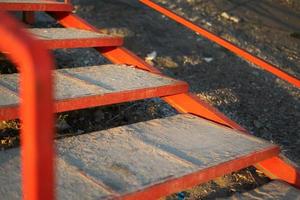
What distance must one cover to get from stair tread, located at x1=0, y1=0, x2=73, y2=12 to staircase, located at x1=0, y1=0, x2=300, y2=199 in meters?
0.02

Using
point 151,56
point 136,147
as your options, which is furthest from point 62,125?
point 151,56

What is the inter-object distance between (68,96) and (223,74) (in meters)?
3.34

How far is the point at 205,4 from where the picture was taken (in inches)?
354

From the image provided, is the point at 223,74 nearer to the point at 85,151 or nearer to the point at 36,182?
the point at 85,151

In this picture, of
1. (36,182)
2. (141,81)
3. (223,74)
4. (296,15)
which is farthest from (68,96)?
(296,15)

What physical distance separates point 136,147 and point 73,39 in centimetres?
114

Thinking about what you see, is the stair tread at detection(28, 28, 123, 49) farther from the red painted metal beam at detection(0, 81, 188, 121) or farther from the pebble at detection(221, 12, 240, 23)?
the pebble at detection(221, 12, 240, 23)

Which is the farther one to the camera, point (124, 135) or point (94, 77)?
point (94, 77)

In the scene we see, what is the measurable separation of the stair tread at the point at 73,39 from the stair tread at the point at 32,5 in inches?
8.0

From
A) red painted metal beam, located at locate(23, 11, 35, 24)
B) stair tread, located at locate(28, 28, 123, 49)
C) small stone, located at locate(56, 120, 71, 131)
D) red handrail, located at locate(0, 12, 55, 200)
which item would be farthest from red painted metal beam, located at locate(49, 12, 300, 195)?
red handrail, located at locate(0, 12, 55, 200)

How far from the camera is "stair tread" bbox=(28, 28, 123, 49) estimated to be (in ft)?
11.1

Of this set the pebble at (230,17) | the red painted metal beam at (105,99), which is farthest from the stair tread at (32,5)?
the pebble at (230,17)

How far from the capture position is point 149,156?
2.59m

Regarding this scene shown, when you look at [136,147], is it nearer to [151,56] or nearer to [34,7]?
[34,7]
